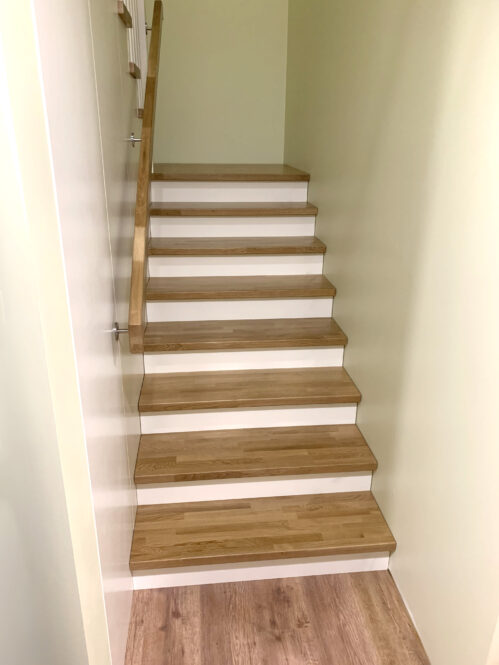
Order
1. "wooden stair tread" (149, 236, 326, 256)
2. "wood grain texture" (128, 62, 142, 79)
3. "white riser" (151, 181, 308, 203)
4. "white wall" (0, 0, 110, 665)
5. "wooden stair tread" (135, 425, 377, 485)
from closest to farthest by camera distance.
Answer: "white wall" (0, 0, 110, 665) < "wooden stair tread" (135, 425, 377, 485) < "wood grain texture" (128, 62, 142, 79) < "wooden stair tread" (149, 236, 326, 256) < "white riser" (151, 181, 308, 203)

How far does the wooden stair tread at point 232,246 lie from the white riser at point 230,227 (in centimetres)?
4

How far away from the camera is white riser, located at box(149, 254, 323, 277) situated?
111 inches

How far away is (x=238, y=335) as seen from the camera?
101 inches

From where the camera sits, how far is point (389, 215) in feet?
6.60

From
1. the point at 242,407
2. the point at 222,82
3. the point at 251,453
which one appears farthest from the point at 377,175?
the point at 222,82

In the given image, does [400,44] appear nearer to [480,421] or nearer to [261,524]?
[480,421]

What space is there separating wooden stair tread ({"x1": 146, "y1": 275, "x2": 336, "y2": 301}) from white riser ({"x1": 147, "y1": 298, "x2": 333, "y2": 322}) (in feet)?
0.15

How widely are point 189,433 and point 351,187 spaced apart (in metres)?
1.31

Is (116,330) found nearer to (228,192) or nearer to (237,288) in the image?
(237,288)

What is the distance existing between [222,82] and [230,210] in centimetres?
166

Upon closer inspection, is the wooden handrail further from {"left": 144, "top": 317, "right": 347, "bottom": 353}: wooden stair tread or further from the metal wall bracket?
{"left": 144, "top": 317, "right": 347, "bottom": 353}: wooden stair tread

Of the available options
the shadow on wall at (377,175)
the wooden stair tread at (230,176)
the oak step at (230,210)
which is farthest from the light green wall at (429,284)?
the wooden stair tread at (230,176)

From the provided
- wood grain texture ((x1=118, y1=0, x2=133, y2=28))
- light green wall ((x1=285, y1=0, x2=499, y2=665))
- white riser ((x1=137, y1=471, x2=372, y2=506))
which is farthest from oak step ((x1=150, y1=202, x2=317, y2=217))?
white riser ((x1=137, y1=471, x2=372, y2=506))

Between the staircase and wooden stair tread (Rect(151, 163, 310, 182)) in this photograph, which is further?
wooden stair tread (Rect(151, 163, 310, 182))
